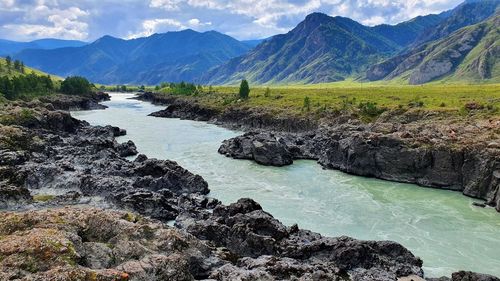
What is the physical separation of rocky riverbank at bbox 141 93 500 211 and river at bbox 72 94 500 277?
82.6 inches

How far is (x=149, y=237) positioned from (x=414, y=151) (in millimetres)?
49412

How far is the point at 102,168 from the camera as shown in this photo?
63719 millimetres

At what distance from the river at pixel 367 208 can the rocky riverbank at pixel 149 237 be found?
242 inches

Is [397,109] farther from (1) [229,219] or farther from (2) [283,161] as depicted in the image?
(1) [229,219]

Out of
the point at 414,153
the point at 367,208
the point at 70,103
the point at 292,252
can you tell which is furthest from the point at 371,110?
the point at 70,103

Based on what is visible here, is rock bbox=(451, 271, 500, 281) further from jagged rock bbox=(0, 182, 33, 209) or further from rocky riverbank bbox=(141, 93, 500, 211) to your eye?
jagged rock bbox=(0, 182, 33, 209)

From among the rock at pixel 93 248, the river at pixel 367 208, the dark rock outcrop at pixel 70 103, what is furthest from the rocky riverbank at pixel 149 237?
the dark rock outcrop at pixel 70 103

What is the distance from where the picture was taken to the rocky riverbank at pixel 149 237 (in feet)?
76.6

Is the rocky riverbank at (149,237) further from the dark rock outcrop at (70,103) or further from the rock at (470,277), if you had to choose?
the dark rock outcrop at (70,103)

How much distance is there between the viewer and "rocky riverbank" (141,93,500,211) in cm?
5969

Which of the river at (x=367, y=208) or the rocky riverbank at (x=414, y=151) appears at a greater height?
the rocky riverbank at (x=414, y=151)

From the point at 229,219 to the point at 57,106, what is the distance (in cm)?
15057

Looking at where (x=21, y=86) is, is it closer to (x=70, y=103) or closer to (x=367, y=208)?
(x=70, y=103)

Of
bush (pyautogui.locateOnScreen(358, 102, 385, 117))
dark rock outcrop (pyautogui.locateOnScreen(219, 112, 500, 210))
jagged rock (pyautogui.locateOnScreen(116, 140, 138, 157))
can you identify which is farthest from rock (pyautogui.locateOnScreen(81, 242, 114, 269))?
bush (pyautogui.locateOnScreen(358, 102, 385, 117))
